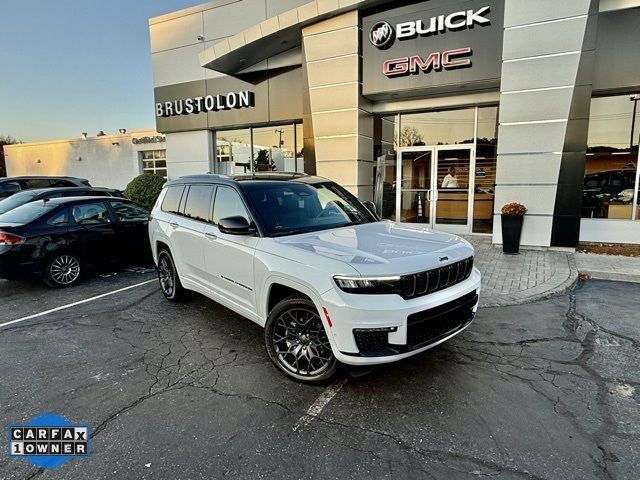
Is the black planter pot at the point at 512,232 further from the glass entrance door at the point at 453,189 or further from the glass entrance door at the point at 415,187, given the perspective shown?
the glass entrance door at the point at 415,187

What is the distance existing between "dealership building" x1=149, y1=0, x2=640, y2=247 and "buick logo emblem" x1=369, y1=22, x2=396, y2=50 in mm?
33

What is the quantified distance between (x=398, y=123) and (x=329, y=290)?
998 cm

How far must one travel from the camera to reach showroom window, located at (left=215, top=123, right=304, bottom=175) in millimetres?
13953

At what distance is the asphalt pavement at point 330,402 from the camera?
255 cm

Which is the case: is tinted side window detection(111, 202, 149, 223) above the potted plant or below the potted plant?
above

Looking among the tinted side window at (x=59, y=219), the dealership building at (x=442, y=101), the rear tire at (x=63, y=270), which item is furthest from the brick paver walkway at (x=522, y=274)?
the tinted side window at (x=59, y=219)

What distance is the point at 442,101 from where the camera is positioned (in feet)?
35.5

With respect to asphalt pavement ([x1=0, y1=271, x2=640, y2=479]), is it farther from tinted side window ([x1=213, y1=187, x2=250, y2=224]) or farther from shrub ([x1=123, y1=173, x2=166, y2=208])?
Result: shrub ([x1=123, y1=173, x2=166, y2=208])

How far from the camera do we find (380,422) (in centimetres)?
297

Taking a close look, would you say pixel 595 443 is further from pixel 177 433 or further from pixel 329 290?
pixel 177 433

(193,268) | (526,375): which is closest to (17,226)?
(193,268)

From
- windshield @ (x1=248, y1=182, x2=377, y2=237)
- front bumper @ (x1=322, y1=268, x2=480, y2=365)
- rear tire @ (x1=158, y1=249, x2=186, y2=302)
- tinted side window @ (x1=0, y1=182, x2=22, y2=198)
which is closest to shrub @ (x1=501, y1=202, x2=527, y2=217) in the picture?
windshield @ (x1=248, y1=182, x2=377, y2=237)

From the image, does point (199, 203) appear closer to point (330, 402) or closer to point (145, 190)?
point (330, 402)

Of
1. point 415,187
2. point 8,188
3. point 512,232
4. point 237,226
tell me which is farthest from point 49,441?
point 8,188
